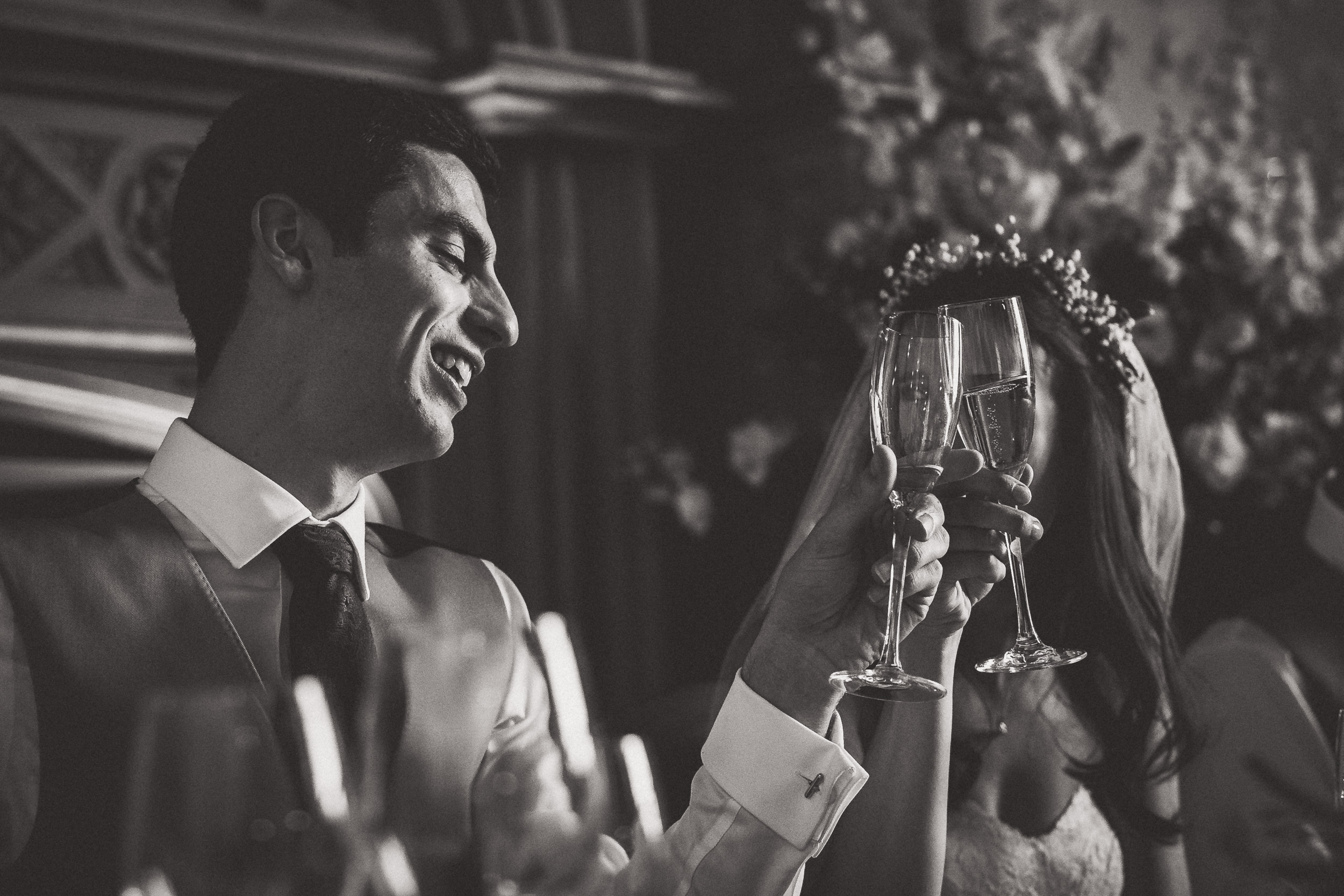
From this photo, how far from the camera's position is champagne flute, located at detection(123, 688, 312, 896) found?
0.74 m

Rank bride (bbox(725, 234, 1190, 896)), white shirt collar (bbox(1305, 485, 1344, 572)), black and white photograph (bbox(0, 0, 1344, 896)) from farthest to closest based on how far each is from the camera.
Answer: white shirt collar (bbox(1305, 485, 1344, 572)), bride (bbox(725, 234, 1190, 896)), black and white photograph (bbox(0, 0, 1344, 896))

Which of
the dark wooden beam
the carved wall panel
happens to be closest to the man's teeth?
the dark wooden beam

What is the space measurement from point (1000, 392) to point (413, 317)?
1.95ft

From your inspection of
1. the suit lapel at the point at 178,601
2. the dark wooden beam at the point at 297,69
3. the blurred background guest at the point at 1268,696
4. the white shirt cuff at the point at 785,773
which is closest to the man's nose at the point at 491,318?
the suit lapel at the point at 178,601

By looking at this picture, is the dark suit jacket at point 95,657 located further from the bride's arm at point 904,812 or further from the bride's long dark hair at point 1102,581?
the bride's long dark hair at point 1102,581

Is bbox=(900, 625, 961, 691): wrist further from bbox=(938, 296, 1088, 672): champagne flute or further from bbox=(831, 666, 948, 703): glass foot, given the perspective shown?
bbox=(831, 666, 948, 703): glass foot

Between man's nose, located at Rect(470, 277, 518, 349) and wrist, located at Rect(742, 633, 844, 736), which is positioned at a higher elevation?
man's nose, located at Rect(470, 277, 518, 349)

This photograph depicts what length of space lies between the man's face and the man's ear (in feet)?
0.10

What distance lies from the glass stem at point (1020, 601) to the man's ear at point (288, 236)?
2.57 feet

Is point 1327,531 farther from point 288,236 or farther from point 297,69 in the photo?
point 297,69

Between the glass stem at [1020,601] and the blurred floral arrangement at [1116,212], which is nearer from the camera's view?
the glass stem at [1020,601]

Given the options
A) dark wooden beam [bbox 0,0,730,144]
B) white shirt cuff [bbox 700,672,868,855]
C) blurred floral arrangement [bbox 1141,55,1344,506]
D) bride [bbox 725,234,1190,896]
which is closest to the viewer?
white shirt cuff [bbox 700,672,868,855]

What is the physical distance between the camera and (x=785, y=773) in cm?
131

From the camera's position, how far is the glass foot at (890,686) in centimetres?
125
